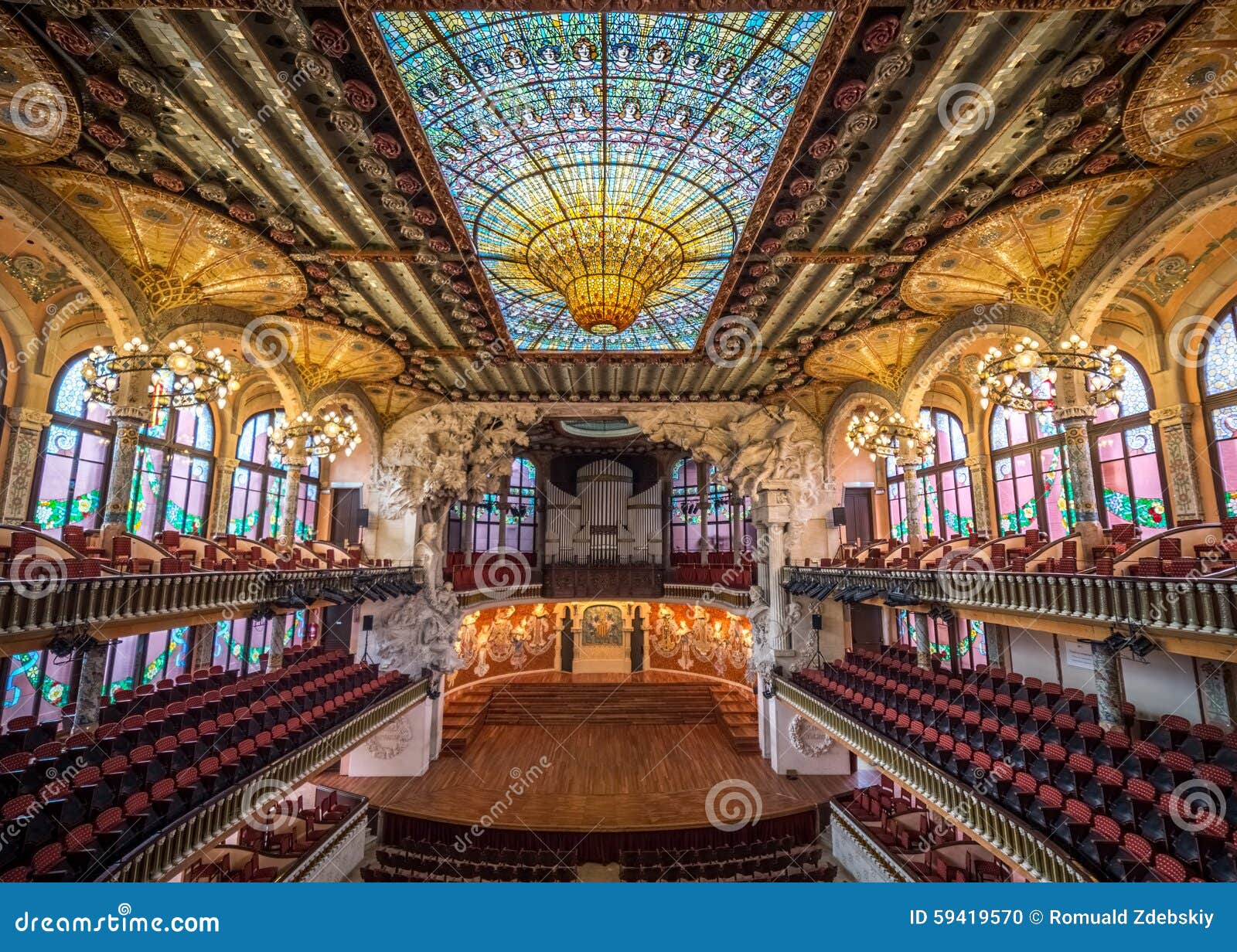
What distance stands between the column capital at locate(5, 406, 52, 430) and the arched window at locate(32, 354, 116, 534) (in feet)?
1.04

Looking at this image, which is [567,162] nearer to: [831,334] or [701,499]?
[831,334]

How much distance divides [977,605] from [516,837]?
10.7 meters

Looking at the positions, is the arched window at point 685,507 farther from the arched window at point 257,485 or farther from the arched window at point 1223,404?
the arched window at point 1223,404

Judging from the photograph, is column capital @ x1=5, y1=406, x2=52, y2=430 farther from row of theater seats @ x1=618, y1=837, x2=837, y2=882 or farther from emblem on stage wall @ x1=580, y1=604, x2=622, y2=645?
emblem on stage wall @ x1=580, y1=604, x2=622, y2=645

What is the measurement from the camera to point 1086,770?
7469 millimetres

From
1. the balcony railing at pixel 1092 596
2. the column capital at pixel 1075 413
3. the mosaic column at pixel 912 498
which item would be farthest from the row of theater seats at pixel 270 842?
the column capital at pixel 1075 413

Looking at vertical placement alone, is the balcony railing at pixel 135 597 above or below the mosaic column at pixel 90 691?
above

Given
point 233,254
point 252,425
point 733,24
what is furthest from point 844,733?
point 252,425

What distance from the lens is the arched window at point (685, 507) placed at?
2505cm

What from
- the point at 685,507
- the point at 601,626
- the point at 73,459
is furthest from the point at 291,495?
the point at 685,507

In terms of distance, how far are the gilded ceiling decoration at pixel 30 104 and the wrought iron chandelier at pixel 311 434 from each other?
626 centimetres

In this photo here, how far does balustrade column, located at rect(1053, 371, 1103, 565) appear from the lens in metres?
8.73

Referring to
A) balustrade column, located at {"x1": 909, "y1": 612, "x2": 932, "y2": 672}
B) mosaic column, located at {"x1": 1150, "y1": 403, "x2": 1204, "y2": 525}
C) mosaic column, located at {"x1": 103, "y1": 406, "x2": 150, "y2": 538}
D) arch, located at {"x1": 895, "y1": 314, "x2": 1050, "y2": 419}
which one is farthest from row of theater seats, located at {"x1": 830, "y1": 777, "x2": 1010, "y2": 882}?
mosaic column, located at {"x1": 103, "y1": 406, "x2": 150, "y2": 538}

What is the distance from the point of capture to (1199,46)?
17.0ft
